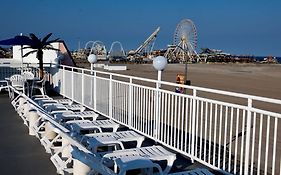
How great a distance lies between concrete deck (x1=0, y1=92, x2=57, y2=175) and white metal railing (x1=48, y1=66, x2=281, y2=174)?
1.57 m

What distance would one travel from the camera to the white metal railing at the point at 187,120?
3.86 meters

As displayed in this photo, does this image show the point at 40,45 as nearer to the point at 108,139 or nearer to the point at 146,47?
the point at 108,139

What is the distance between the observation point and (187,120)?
4953 mm

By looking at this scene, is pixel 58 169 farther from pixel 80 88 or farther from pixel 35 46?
pixel 35 46

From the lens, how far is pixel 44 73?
12.3m

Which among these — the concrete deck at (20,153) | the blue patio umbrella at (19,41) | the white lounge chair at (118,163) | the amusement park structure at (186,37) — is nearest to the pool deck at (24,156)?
the concrete deck at (20,153)

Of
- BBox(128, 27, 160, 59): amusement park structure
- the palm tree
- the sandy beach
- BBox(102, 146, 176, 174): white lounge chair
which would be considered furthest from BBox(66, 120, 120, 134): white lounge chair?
BBox(128, 27, 160, 59): amusement park structure

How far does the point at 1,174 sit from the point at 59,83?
713 cm

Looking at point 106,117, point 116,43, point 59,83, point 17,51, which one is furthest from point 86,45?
point 106,117

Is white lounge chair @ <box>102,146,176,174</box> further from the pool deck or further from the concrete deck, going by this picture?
the concrete deck

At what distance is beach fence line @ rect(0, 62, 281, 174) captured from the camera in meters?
3.58

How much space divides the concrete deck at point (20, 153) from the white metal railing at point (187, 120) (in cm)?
157

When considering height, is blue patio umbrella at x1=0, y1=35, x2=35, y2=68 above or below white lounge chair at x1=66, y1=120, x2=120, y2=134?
above

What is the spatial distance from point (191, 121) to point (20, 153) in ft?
7.84
